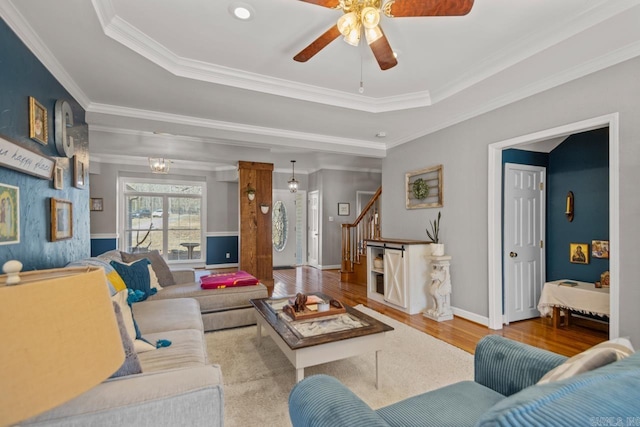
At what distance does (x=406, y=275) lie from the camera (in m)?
3.99

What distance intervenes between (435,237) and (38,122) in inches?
168

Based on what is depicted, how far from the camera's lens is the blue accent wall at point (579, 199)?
136 inches

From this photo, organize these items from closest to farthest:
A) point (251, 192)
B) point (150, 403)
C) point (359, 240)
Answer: point (150, 403) → point (251, 192) → point (359, 240)

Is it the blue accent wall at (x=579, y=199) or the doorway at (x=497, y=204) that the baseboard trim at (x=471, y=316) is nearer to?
the doorway at (x=497, y=204)

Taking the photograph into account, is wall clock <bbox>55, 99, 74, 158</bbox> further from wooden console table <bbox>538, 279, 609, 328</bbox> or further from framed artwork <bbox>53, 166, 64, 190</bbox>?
wooden console table <bbox>538, 279, 609, 328</bbox>

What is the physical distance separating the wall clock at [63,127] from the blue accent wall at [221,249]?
214 inches

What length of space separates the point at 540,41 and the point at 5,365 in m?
3.32

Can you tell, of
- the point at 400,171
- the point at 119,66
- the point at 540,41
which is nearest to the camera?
the point at 540,41

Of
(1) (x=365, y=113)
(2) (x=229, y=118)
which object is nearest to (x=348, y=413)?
(1) (x=365, y=113)

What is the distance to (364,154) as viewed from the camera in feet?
16.7

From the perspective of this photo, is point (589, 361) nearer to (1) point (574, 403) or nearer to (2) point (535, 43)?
(1) point (574, 403)

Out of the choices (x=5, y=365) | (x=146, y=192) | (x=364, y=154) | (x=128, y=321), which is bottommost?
(x=128, y=321)

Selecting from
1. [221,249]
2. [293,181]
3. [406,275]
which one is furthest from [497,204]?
[221,249]

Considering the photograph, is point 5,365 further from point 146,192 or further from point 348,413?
point 146,192
